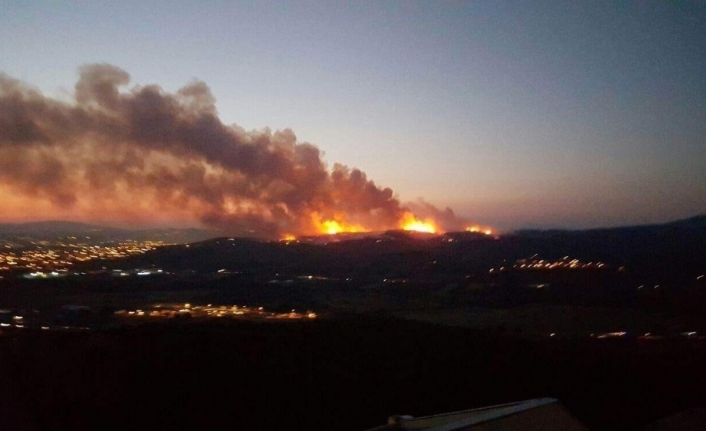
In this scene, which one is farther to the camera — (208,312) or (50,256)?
(50,256)

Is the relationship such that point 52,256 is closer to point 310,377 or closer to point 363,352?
point 363,352

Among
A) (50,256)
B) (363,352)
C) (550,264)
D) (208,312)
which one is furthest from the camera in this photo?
(50,256)

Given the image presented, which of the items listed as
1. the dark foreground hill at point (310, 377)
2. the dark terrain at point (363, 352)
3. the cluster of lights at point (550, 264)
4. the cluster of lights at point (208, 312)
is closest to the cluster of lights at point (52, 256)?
the dark terrain at point (363, 352)

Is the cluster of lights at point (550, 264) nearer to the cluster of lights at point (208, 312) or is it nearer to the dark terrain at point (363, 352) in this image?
the dark terrain at point (363, 352)

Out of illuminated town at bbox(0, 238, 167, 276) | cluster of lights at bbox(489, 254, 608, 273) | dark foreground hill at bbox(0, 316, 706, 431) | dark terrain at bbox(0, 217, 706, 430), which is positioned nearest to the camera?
dark foreground hill at bbox(0, 316, 706, 431)

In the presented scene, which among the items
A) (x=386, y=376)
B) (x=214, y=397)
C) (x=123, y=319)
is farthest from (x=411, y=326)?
(x=123, y=319)

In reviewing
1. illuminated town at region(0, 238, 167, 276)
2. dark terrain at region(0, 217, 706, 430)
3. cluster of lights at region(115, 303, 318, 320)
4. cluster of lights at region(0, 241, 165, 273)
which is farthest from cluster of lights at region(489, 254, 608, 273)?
cluster of lights at region(0, 241, 165, 273)

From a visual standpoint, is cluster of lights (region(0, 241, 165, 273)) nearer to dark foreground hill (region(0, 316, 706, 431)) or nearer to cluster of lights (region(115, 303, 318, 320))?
cluster of lights (region(115, 303, 318, 320))

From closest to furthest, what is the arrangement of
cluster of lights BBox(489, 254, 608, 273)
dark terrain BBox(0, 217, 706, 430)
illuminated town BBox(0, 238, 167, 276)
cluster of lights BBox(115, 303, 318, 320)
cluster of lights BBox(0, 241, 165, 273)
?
1. dark terrain BBox(0, 217, 706, 430)
2. cluster of lights BBox(115, 303, 318, 320)
3. cluster of lights BBox(489, 254, 608, 273)
4. illuminated town BBox(0, 238, 167, 276)
5. cluster of lights BBox(0, 241, 165, 273)

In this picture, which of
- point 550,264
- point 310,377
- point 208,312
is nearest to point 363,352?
point 310,377
